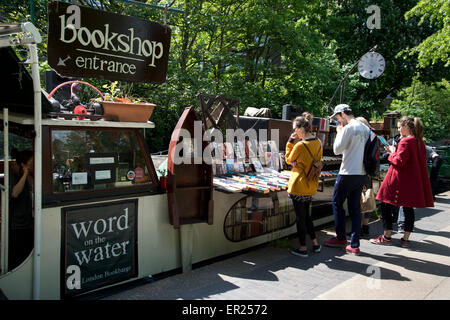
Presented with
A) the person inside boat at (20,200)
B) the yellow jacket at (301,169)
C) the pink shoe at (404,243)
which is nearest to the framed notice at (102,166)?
the person inside boat at (20,200)

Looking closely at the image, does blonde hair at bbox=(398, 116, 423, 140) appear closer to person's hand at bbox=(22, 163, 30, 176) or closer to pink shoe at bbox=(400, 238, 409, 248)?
pink shoe at bbox=(400, 238, 409, 248)

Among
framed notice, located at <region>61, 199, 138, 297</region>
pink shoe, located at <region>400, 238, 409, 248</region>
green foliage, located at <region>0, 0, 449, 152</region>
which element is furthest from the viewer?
green foliage, located at <region>0, 0, 449, 152</region>

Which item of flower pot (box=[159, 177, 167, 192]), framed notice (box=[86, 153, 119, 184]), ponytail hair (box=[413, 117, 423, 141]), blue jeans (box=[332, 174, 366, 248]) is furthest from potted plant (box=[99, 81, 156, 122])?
ponytail hair (box=[413, 117, 423, 141])

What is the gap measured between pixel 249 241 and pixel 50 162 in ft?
9.23

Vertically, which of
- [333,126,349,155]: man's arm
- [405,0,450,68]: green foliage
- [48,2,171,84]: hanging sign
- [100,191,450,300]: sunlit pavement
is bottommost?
[100,191,450,300]: sunlit pavement

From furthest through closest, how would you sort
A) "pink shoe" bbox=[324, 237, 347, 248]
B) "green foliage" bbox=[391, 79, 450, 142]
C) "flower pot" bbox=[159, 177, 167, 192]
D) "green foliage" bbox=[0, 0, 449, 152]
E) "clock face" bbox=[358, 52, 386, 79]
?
"green foliage" bbox=[391, 79, 450, 142] < "clock face" bbox=[358, 52, 386, 79] < "green foliage" bbox=[0, 0, 449, 152] < "pink shoe" bbox=[324, 237, 347, 248] < "flower pot" bbox=[159, 177, 167, 192]

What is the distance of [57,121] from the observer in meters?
3.46

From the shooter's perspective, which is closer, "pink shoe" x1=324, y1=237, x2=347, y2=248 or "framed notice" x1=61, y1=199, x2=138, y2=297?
"framed notice" x1=61, y1=199, x2=138, y2=297

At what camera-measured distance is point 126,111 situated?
3.93 meters

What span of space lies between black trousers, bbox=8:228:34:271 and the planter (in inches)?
54.8

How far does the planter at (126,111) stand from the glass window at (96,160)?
155 millimetres

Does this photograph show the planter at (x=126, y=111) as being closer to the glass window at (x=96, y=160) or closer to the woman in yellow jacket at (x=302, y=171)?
the glass window at (x=96, y=160)

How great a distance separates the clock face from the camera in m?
10.7

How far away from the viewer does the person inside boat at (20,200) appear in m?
3.54
